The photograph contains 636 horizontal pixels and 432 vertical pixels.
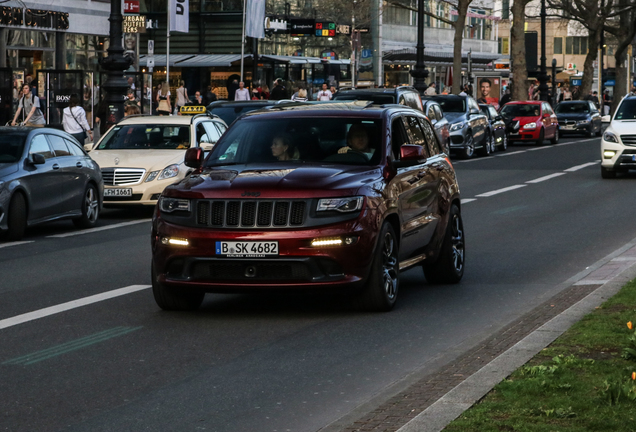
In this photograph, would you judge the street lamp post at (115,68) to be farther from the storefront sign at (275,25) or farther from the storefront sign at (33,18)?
the storefront sign at (275,25)

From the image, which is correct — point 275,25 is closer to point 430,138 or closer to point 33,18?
point 33,18

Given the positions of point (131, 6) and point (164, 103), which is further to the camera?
point (164, 103)

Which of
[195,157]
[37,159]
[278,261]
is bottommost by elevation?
[278,261]

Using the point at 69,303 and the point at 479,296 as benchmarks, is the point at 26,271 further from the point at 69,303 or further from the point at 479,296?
the point at 479,296

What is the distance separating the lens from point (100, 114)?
95.7 ft

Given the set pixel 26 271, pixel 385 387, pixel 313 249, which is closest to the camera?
pixel 385 387

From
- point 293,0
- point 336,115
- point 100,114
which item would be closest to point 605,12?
point 293,0

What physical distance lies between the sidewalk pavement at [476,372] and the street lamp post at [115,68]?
55.0 ft

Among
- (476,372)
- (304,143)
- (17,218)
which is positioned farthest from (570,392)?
(17,218)

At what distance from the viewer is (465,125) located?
34875 mm

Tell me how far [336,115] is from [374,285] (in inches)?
64.4

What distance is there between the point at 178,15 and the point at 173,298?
28.4 meters

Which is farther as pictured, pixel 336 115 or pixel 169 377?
pixel 336 115

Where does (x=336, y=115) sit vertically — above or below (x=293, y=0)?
below
